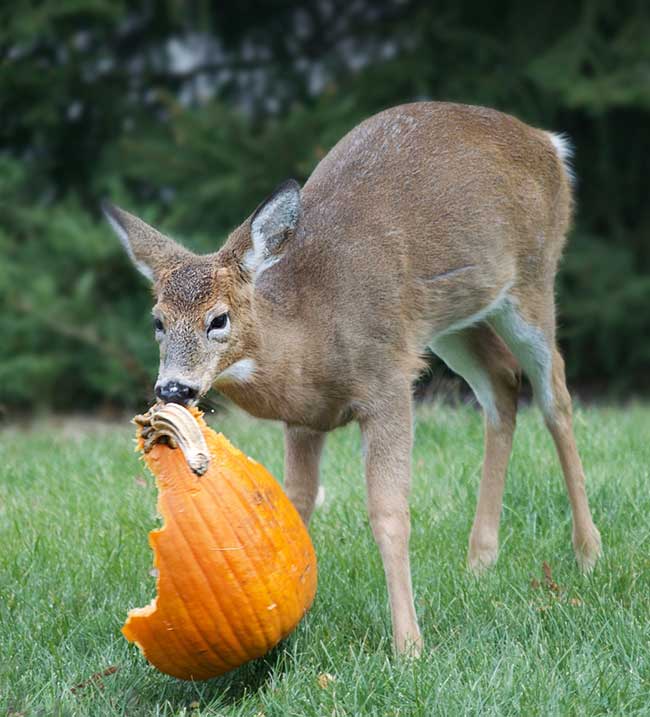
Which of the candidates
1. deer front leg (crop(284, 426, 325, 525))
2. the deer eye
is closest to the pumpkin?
the deer eye

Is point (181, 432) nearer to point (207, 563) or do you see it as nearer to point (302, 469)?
point (207, 563)

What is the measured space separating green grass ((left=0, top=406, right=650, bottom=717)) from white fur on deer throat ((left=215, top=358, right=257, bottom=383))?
74 cm

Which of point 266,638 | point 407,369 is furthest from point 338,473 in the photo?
point 266,638

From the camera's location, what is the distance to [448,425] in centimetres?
639

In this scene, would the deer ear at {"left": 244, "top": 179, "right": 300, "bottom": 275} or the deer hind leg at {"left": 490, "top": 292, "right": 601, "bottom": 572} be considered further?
the deer hind leg at {"left": 490, "top": 292, "right": 601, "bottom": 572}

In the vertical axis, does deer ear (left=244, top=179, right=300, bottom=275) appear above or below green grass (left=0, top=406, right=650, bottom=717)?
above

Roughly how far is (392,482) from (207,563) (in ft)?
2.86

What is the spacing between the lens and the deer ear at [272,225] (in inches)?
163

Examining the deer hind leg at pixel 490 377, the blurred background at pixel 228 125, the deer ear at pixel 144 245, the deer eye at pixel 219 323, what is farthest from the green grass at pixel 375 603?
Answer: the blurred background at pixel 228 125

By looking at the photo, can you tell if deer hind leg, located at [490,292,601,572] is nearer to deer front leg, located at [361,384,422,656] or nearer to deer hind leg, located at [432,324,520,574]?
deer hind leg, located at [432,324,520,574]

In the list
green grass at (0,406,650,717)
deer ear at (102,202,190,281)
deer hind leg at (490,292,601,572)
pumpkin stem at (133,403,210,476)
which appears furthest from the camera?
deer hind leg at (490,292,601,572)

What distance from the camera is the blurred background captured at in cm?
991

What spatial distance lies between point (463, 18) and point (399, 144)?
6.42 meters

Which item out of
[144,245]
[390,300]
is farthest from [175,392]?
[390,300]
